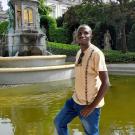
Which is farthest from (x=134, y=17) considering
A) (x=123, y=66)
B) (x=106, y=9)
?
(x=123, y=66)

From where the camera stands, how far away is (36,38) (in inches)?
785

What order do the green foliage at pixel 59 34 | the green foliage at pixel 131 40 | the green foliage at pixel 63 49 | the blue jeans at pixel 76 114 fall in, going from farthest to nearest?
the green foliage at pixel 59 34 < the green foliage at pixel 131 40 < the green foliage at pixel 63 49 < the blue jeans at pixel 76 114

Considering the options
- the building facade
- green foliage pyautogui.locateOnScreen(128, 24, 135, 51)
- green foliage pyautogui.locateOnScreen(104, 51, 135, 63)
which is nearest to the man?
green foliage pyautogui.locateOnScreen(104, 51, 135, 63)

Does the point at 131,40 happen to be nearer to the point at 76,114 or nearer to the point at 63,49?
the point at 63,49

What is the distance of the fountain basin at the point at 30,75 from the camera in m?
14.5

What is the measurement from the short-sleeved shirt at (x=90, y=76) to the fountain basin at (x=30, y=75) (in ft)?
33.0

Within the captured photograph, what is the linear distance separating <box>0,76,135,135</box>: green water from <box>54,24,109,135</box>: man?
2.20 m

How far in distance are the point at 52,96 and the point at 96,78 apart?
7015mm

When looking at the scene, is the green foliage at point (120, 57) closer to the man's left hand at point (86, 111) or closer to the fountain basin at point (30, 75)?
the fountain basin at point (30, 75)

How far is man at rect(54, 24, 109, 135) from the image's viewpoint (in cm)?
450

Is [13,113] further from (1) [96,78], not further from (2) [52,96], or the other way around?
(1) [96,78]

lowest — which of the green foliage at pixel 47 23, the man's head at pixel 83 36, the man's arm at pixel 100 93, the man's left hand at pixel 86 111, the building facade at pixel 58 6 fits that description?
the man's left hand at pixel 86 111

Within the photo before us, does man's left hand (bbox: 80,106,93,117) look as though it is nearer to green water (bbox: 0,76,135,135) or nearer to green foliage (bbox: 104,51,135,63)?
green water (bbox: 0,76,135,135)

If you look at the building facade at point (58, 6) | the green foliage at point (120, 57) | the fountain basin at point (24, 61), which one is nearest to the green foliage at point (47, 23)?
the green foliage at point (120, 57)
